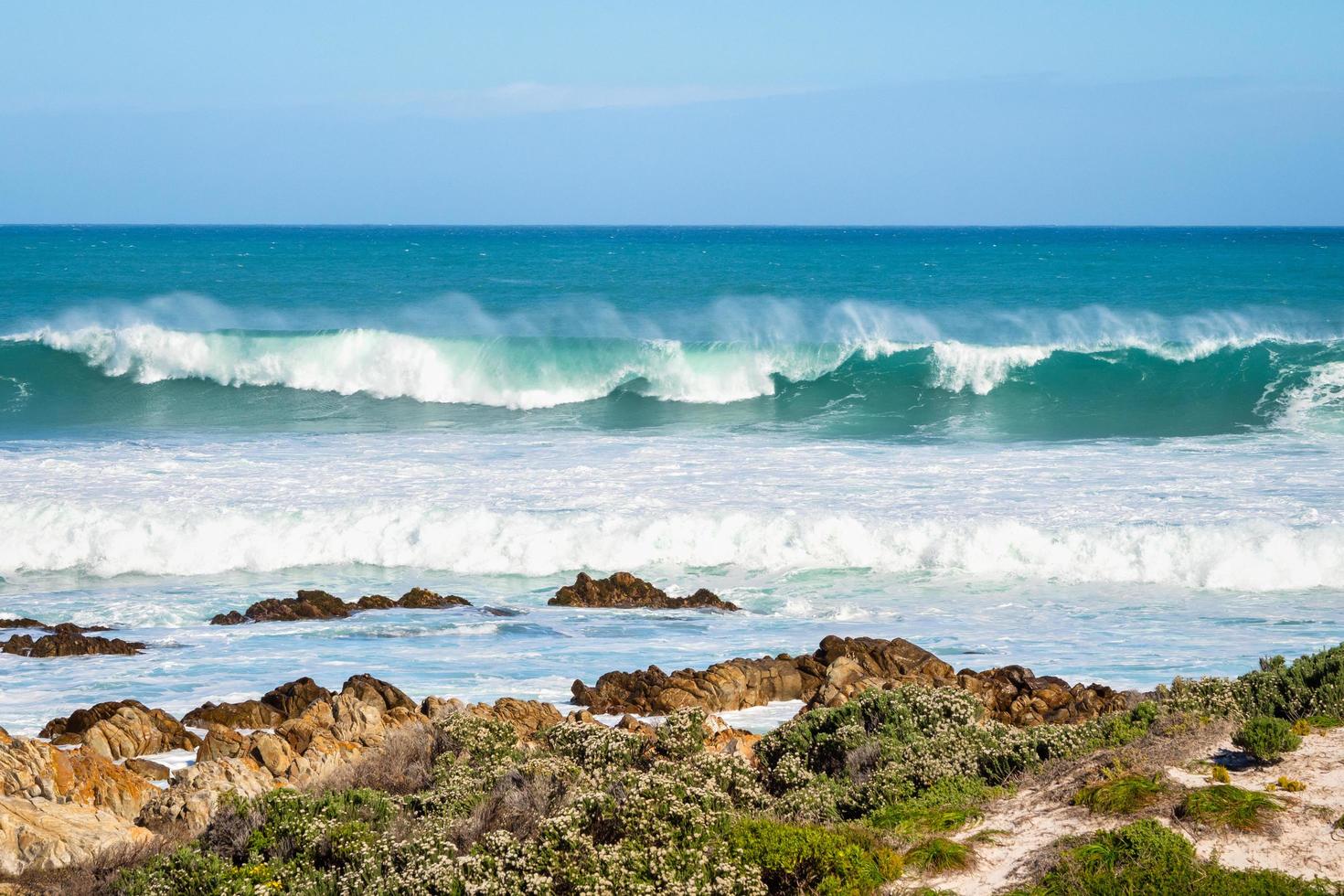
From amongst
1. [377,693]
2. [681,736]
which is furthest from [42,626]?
[681,736]

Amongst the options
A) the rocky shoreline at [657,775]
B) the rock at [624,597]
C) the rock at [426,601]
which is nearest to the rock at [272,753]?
the rocky shoreline at [657,775]

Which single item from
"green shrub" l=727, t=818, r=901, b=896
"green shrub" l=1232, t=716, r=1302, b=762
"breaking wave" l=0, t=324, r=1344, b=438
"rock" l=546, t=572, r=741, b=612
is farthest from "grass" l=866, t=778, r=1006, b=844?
"breaking wave" l=0, t=324, r=1344, b=438

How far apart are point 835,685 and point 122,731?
5.65 metres

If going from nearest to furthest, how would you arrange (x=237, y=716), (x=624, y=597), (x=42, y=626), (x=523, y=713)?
1. (x=523, y=713)
2. (x=237, y=716)
3. (x=42, y=626)
4. (x=624, y=597)

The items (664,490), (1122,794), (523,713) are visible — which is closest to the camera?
(1122,794)

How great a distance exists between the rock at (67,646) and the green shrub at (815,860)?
8.20 metres

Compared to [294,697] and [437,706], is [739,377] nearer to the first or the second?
[294,697]

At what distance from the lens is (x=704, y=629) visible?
13.3 m

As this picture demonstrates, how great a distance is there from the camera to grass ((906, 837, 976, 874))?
6094 millimetres

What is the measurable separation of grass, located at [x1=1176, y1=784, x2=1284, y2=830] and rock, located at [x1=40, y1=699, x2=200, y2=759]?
7.11 m

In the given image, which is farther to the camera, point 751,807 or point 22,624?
point 22,624

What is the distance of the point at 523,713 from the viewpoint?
32.0 feet

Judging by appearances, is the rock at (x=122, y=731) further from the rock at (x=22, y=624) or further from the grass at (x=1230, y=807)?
the grass at (x=1230, y=807)

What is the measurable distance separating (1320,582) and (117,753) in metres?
12.9
